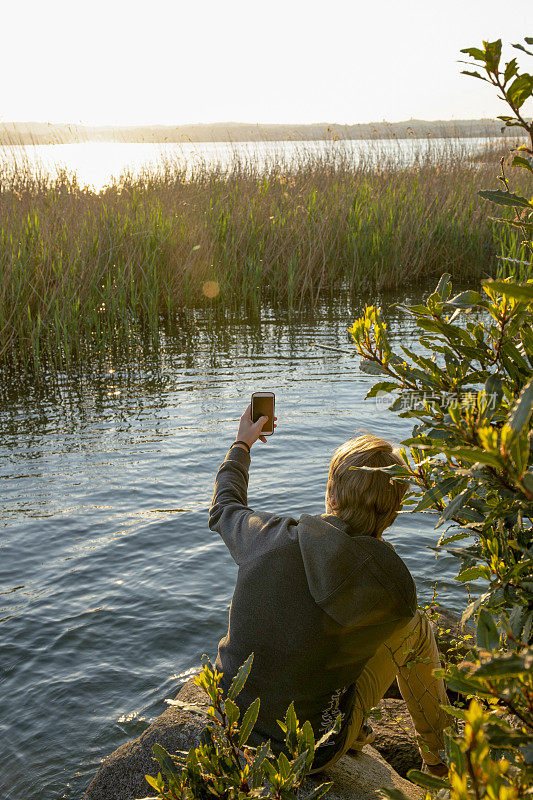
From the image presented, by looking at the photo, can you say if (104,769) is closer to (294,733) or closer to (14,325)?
(294,733)

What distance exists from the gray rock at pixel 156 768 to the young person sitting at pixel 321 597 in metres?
0.16

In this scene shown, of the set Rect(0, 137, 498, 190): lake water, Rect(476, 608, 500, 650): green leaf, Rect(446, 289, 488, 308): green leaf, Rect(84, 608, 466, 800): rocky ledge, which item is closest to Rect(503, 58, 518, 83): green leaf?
Rect(446, 289, 488, 308): green leaf

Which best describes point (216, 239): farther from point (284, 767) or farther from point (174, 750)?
point (284, 767)

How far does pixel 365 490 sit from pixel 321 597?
0.37 meters

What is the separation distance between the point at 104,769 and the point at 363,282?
10910mm

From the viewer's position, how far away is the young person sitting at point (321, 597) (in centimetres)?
224

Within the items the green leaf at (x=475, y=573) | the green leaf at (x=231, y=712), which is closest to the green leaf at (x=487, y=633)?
the green leaf at (x=475, y=573)

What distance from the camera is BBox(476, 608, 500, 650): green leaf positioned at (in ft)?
3.36

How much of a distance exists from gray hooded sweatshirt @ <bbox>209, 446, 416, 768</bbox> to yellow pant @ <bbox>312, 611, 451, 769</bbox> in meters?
0.20

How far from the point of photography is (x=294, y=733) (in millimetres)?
1313

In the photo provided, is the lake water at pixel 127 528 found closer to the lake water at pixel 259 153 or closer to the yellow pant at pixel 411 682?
the yellow pant at pixel 411 682

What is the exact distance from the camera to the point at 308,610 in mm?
2320

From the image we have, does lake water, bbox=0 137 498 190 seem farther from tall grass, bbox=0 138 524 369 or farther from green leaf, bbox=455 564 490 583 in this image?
green leaf, bbox=455 564 490 583

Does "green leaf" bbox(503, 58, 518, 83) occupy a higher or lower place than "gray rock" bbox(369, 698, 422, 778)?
higher
